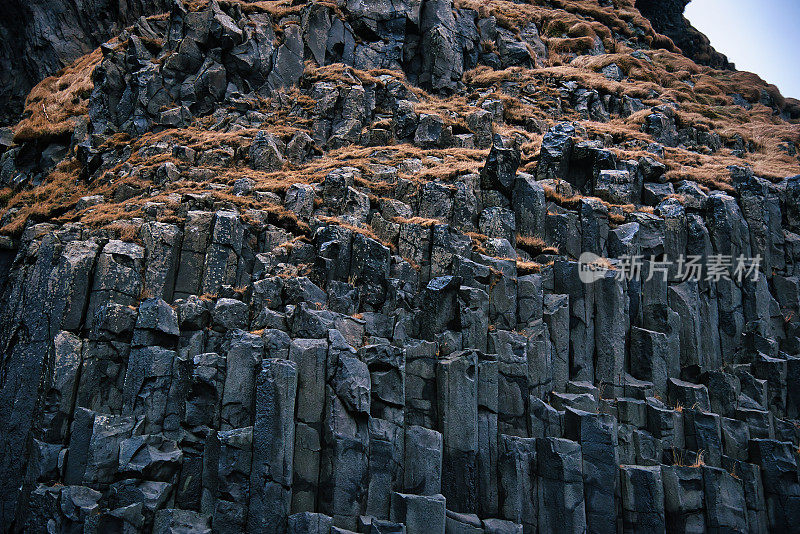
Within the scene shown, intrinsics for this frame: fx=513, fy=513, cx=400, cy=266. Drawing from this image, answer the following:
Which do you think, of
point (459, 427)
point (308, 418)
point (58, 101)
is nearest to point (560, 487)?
point (459, 427)

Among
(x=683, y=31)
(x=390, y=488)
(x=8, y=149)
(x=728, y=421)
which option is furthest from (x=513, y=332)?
(x=683, y=31)

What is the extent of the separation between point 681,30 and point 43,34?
208 feet

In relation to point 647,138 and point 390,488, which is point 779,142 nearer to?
point 647,138

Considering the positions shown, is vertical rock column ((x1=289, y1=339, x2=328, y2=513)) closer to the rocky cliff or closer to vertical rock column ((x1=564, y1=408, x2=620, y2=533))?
the rocky cliff

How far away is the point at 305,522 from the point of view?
12.5m

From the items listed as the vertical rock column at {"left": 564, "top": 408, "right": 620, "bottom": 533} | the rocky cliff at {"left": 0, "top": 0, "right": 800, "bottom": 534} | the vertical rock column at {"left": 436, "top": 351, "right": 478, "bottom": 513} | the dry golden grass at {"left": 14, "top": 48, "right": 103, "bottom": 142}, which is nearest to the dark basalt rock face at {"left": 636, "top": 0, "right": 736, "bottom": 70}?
the rocky cliff at {"left": 0, "top": 0, "right": 800, "bottom": 534}

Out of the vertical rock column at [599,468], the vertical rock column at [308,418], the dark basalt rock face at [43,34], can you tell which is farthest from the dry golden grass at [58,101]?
the vertical rock column at [599,468]

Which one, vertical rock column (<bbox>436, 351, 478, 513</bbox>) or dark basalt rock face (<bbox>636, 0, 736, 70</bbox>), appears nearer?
vertical rock column (<bbox>436, 351, 478, 513</bbox>)

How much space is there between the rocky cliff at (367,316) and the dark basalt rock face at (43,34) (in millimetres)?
12057

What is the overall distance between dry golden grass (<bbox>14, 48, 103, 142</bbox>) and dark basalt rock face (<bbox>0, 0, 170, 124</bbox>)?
1.84m

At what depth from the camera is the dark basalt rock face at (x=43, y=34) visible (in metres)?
39.0

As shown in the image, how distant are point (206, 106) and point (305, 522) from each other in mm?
24328

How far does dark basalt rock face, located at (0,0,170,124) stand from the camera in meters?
39.0

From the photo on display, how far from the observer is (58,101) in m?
34.5
